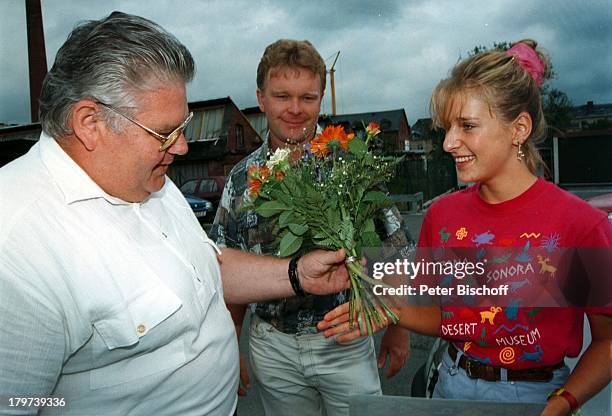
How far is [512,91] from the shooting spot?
1309 mm

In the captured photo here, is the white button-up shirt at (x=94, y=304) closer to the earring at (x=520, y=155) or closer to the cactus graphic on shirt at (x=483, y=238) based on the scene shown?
the cactus graphic on shirt at (x=483, y=238)

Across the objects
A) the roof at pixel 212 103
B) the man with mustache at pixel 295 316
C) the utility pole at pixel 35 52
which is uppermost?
the utility pole at pixel 35 52

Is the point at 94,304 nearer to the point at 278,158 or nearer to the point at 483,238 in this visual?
the point at 278,158

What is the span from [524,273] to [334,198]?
541mm

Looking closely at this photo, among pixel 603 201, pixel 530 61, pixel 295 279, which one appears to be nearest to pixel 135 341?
pixel 295 279

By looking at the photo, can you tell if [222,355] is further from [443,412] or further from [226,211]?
[226,211]

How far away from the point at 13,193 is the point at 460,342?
3.86 ft

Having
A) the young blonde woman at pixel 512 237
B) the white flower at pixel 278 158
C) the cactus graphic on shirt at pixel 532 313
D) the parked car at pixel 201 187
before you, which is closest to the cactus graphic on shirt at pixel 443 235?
the young blonde woman at pixel 512 237

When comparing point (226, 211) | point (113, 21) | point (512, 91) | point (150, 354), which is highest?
point (113, 21)

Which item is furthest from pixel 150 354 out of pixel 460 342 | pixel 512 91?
pixel 512 91

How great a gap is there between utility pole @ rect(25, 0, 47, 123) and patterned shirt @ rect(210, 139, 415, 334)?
76cm

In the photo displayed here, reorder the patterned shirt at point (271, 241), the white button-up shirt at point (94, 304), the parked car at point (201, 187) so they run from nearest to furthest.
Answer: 1. the white button-up shirt at point (94, 304)
2. the patterned shirt at point (271, 241)
3. the parked car at point (201, 187)

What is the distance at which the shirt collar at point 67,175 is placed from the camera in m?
1.09

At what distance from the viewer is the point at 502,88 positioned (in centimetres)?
130
